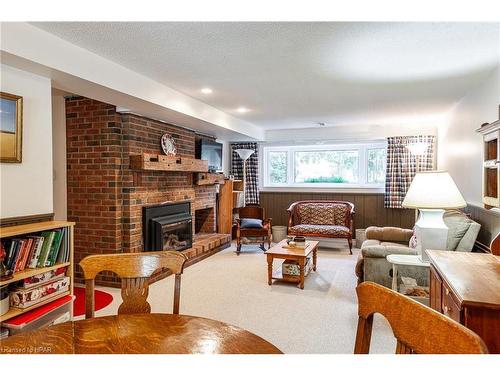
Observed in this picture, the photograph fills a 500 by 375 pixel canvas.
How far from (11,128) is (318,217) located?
193 inches

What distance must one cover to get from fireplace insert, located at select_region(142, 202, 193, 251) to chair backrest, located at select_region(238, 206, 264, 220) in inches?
49.4

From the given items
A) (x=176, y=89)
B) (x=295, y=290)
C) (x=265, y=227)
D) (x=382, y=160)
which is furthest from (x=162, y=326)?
(x=382, y=160)

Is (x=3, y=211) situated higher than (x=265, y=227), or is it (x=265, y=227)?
(x=3, y=211)

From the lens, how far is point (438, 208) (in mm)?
2543

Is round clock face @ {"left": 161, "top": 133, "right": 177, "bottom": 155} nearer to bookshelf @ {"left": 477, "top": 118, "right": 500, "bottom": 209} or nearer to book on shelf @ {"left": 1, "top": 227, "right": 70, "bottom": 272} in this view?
book on shelf @ {"left": 1, "top": 227, "right": 70, "bottom": 272}

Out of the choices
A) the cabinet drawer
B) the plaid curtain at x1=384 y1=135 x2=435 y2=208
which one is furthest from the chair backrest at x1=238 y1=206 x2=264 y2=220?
the cabinet drawer

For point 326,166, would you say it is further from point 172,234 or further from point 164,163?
point 164,163

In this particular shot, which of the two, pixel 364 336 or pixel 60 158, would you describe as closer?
pixel 364 336

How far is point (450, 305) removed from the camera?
1640 millimetres

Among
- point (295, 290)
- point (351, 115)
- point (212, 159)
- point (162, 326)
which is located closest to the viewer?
point (162, 326)

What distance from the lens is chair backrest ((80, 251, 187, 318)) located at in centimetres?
151

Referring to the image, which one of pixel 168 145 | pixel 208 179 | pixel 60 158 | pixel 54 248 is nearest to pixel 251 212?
pixel 208 179
